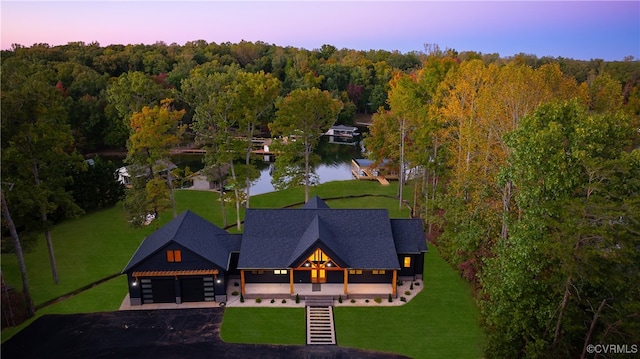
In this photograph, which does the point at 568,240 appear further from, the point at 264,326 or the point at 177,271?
the point at 177,271

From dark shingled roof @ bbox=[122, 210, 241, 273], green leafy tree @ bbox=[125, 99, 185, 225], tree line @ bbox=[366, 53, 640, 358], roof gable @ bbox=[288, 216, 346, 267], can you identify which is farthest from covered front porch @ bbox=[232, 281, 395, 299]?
green leafy tree @ bbox=[125, 99, 185, 225]

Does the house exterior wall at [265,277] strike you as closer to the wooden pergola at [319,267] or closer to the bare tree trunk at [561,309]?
the wooden pergola at [319,267]

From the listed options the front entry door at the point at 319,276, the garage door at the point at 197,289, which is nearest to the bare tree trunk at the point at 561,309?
the front entry door at the point at 319,276

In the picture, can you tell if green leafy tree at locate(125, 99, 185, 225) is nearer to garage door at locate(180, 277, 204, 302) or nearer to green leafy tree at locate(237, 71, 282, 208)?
green leafy tree at locate(237, 71, 282, 208)


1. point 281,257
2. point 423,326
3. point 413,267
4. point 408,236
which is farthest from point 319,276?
point 423,326

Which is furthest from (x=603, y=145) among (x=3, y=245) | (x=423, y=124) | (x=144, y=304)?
(x=3, y=245)

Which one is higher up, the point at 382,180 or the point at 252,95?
the point at 252,95

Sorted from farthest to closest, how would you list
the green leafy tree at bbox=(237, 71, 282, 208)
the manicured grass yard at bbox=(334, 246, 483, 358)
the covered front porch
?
1. the green leafy tree at bbox=(237, 71, 282, 208)
2. the covered front porch
3. the manicured grass yard at bbox=(334, 246, 483, 358)
